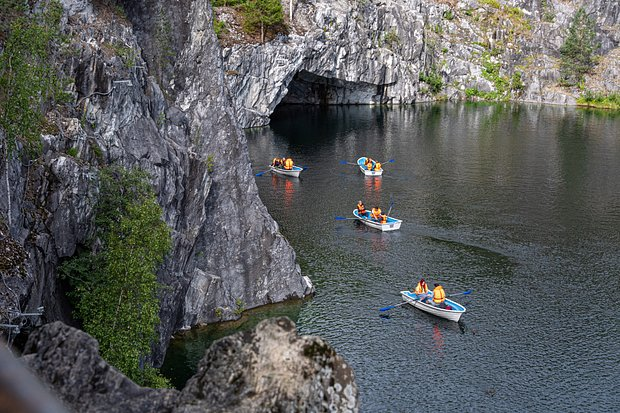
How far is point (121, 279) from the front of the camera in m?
30.9

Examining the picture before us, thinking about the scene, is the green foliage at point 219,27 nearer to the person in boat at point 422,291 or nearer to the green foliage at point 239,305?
the green foliage at point 239,305

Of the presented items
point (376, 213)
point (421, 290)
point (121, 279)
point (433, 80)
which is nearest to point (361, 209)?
point (376, 213)

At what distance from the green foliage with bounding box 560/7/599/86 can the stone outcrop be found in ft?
529

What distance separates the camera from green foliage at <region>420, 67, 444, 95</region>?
15550cm

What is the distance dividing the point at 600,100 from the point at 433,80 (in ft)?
118

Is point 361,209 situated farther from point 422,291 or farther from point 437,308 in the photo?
point 437,308

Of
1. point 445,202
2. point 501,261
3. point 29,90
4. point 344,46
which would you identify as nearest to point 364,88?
point 344,46

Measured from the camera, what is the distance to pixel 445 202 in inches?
2842

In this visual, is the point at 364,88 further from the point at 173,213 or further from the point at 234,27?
the point at 173,213

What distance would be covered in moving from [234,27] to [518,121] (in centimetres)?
5304

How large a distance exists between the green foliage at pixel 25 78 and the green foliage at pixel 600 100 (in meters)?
143

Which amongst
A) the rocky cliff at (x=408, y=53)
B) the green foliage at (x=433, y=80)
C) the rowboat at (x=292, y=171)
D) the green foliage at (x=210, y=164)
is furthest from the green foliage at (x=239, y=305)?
the green foliage at (x=433, y=80)

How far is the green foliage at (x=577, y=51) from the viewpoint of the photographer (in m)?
158

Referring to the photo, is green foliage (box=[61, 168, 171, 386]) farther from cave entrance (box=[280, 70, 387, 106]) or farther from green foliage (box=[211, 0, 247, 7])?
cave entrance (box=[280, 70, 387, 106])
